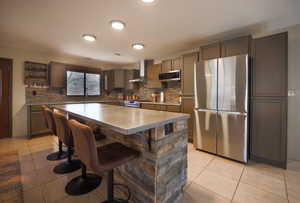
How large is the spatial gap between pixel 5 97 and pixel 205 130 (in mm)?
5173

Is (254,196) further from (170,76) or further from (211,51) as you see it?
(170,76)

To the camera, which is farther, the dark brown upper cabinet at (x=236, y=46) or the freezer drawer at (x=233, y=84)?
the dark brown upper cabinet at (x=236, y=46)

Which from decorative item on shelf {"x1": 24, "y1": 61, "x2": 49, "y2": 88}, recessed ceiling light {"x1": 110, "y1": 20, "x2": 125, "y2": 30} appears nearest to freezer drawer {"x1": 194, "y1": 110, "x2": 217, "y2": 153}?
recessed ceiling light {"x1": 110, "y1": 20, "x2": 125, "y2": 30}

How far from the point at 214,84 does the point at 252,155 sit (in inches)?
58.2

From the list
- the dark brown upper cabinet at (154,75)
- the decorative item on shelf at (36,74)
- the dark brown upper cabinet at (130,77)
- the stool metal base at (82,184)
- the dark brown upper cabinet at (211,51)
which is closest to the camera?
the stool metal base at (82,184)

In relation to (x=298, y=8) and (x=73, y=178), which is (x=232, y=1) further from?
(x=73, y=178)

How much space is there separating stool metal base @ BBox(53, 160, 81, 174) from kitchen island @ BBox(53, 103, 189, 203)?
99 cm

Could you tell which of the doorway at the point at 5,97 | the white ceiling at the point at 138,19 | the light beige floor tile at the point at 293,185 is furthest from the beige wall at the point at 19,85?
the light beige floor tile at the point at 293,185

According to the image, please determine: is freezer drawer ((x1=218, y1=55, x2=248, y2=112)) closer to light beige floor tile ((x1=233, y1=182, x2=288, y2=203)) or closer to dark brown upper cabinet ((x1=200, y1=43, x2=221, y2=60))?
dark brown upper cabinet ((x1=200, y1=43, x2=221, y2=60))

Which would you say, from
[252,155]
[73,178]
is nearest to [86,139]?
[73,178]

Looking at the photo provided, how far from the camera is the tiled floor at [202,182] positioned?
1.59 metres

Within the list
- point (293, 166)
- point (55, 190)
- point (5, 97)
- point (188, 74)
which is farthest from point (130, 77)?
point (293, 166)

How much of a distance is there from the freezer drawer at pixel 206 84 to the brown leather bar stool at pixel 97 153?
→ 193 cm

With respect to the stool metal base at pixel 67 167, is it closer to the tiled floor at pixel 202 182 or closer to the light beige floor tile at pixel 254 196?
the tiled floor at pixel 202 182
